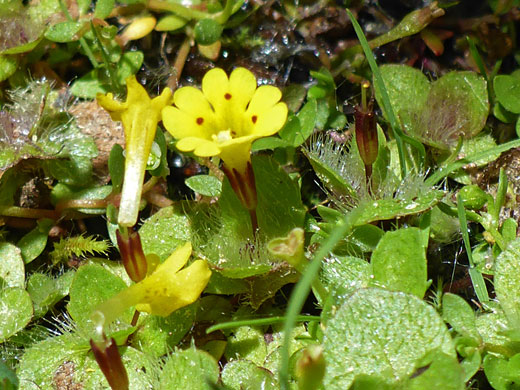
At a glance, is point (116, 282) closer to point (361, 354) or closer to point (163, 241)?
point (163, 241)

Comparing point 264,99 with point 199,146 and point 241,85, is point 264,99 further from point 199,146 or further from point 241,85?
point 199,146

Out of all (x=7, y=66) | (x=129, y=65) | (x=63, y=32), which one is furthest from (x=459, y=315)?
(x=7, y=66)

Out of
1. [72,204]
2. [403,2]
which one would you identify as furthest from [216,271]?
[403,2]

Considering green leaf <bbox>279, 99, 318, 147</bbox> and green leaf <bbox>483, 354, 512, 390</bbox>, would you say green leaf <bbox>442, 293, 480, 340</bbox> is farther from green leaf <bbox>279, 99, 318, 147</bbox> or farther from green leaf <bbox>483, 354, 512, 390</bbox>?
green leaf <bbox>279, 99, 318, 147</bbox>

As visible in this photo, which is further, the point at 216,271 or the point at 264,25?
the point at 264,25

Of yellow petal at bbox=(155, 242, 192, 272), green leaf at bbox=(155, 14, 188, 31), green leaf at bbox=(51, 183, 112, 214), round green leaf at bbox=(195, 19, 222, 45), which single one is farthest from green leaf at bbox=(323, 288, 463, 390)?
green leaf at bbox=(155, 14, 188, 31)
